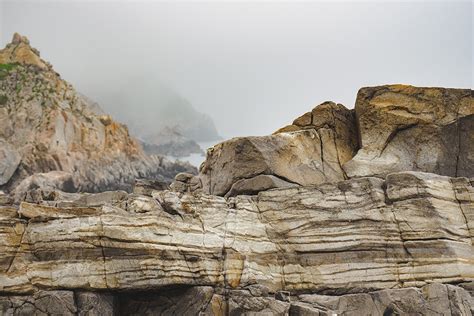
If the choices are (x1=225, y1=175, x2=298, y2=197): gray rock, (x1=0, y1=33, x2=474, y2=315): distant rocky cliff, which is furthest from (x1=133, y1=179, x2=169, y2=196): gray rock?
(x1=225, y1=175, x2=298, y2=197): gray rock

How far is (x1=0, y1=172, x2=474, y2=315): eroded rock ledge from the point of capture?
16.5m

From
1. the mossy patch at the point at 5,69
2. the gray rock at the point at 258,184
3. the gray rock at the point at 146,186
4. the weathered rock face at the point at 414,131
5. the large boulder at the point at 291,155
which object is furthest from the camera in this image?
the mossy patch at the point at 5,69

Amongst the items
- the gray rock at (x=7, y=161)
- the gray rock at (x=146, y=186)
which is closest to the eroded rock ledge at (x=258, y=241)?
the gray rock at (x=146, y=186)

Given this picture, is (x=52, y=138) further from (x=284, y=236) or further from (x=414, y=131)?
(x=284, y=236)

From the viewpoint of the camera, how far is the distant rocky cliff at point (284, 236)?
16.5 metres

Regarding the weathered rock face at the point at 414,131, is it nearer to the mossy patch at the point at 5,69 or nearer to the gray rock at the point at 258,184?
the gray rock at the point at 258,184

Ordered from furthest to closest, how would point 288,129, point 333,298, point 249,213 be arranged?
point 288,129 → point 249,213 → point 333,298

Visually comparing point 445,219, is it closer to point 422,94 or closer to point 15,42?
point 422,94

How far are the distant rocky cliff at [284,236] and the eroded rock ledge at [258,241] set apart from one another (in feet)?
0.14

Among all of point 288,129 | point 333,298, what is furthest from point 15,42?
point 333,298

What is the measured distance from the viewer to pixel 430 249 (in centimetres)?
1820

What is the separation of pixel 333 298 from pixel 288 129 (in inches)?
390

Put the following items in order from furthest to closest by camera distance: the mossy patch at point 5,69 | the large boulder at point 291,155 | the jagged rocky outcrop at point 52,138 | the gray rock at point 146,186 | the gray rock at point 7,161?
the mossy patch at point 5,69 → the jagged rocky outcrop at point 52,138 → the gray rock at point 7,161 → the gray rock at point 146,186 → the large boulder at point 291,155

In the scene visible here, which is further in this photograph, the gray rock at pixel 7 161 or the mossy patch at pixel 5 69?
the mossy patch at pixel 5 69
